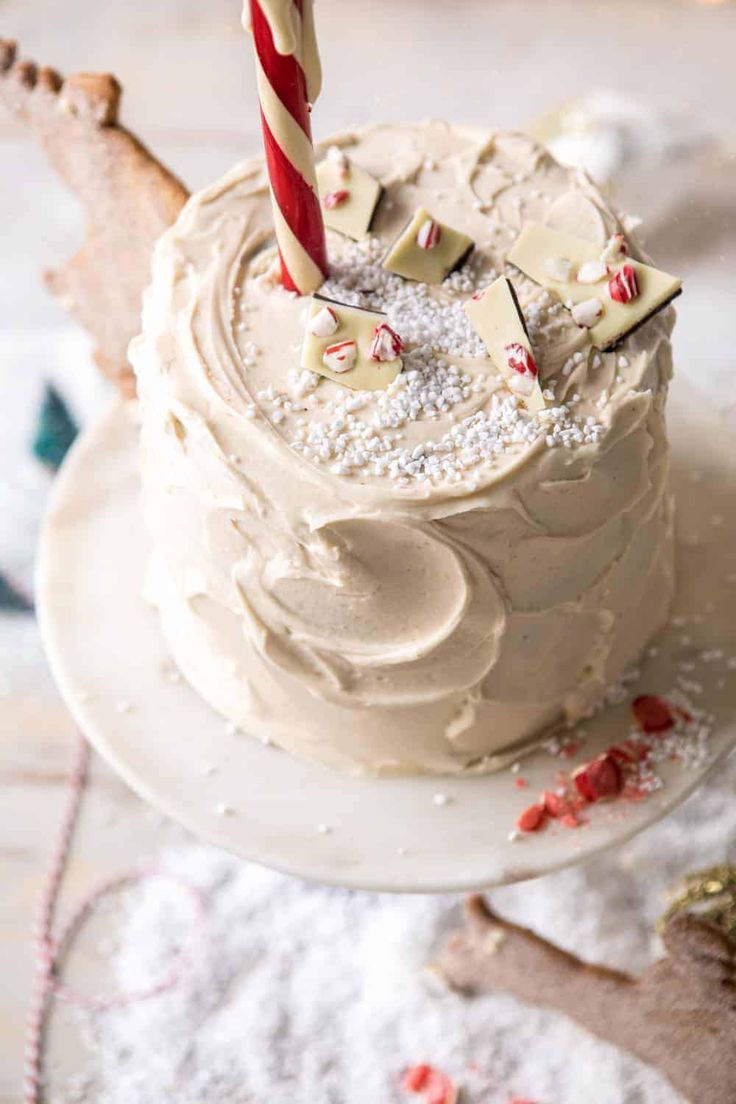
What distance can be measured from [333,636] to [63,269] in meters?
0.82

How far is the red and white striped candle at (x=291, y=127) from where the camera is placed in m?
1.30

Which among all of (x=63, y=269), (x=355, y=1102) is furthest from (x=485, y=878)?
(x=63, y=269)

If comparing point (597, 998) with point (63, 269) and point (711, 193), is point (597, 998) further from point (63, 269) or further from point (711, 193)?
point (711, 193)

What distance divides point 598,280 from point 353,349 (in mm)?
318

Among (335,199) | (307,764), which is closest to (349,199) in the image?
(335,199)

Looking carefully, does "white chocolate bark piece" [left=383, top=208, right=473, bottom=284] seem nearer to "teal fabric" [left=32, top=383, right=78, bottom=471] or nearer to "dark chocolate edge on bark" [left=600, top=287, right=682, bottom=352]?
"dark chocolate edge on bark" [left=600, top=287, right=682, bottom=352]

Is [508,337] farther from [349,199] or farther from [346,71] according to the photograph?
[346,71]

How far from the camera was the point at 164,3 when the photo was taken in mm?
3248

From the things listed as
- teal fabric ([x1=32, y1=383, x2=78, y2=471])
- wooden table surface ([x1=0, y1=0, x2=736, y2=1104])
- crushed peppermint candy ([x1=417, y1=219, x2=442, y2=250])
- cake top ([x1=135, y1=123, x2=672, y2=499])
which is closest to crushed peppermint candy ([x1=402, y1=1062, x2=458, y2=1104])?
cake top ([x1=135, y1=123, x2=672, y2=499])

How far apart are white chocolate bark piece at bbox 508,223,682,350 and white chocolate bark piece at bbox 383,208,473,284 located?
70 mm

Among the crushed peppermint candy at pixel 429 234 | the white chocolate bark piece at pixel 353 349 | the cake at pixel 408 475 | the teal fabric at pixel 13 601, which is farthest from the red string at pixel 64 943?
the crushed peppermint candy at pixel 429 234

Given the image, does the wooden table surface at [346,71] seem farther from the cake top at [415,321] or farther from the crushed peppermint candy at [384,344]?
the crushed peppermint candy at [384,344]

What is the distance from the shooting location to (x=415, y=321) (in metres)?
1.52

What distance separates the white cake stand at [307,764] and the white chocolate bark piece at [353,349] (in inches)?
22.2
